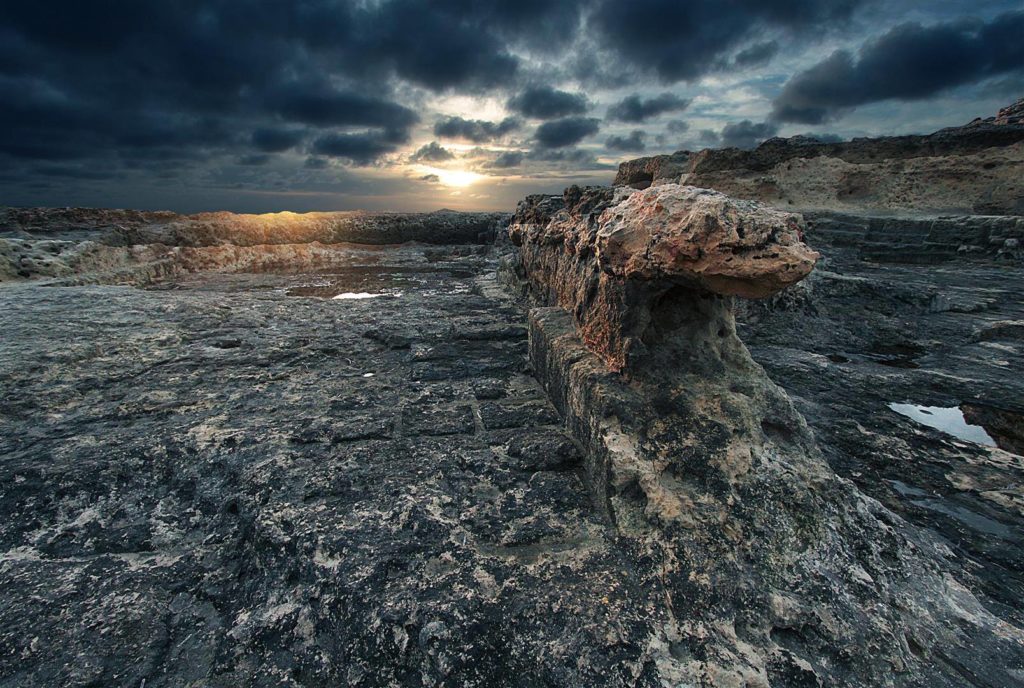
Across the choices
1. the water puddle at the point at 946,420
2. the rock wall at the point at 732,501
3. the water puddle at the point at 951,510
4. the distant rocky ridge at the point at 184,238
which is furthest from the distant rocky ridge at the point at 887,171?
the rock wall at the point at 732,501

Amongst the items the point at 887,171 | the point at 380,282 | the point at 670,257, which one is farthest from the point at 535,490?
the point at 887,171

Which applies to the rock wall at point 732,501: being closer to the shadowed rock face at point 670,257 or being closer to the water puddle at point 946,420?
the shadowed rock face at point 670,257

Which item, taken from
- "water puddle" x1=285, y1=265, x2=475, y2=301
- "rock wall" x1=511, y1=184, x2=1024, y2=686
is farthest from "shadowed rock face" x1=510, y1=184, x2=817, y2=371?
"water puddle" x1=285, y1=265, x2=475, y2=301

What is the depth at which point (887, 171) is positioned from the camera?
38.5 ft

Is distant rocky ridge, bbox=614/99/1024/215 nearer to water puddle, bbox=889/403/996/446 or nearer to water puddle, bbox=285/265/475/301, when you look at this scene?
water puddle, bbox=285/265/475/301

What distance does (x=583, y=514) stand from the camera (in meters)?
1.83

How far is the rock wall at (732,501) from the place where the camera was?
1383 mm

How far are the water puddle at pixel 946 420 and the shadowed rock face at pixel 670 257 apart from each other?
5.39ft

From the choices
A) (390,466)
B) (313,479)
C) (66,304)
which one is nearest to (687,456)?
(390,466)

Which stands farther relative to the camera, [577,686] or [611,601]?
[611,601]

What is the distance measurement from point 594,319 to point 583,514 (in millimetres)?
930

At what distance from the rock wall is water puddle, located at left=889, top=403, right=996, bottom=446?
0.95 m

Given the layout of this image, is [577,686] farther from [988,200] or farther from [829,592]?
[988,200]

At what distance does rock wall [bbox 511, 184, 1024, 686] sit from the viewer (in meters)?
1.38
